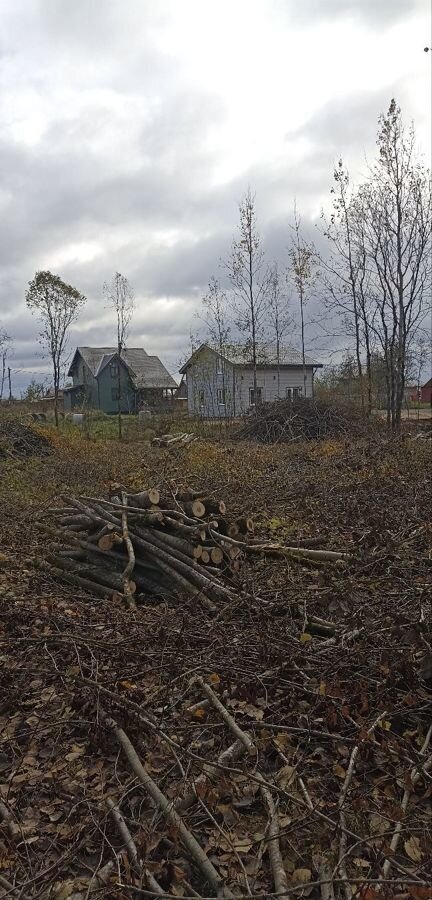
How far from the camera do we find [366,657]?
12.5 ft

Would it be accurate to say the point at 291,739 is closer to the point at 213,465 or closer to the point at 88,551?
the point at 88,551

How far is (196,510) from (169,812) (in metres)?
3.70

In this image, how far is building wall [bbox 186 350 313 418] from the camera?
2906cm

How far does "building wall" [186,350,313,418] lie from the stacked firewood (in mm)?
18858

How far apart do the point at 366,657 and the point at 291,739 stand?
779 millimetres

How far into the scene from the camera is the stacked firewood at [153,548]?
566 centimetres

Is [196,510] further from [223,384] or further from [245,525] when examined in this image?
[223,384]

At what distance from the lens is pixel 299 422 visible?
67.0 feet

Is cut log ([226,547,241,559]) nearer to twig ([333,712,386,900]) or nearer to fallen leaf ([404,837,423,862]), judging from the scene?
twig ([333,712,386,900])

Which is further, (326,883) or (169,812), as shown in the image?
(169,812)

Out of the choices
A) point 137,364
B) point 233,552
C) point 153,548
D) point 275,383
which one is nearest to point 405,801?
point 233,552

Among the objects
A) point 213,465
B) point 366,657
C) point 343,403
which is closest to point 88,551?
point 366,657

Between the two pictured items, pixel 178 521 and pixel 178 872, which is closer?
pixel 178 872

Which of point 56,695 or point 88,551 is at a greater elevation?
point 88,551
